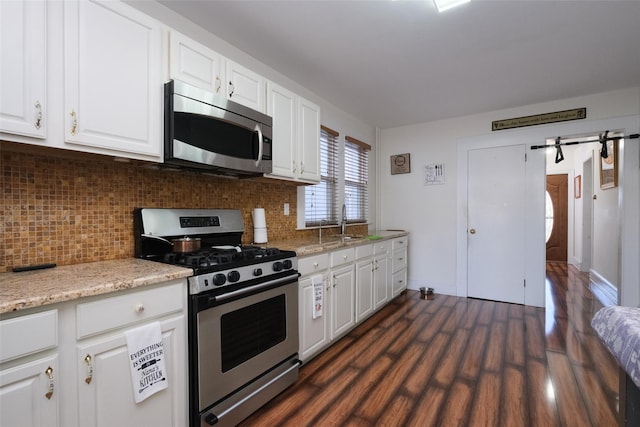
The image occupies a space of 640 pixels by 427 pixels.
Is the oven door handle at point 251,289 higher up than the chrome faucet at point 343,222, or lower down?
lower down

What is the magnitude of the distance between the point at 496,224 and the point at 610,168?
169 centimetres

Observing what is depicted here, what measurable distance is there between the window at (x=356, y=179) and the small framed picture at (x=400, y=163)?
1.46 feet

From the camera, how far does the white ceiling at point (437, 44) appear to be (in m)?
1.98

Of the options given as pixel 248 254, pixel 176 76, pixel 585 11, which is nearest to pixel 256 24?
pixel 176 76

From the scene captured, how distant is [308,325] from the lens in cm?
224

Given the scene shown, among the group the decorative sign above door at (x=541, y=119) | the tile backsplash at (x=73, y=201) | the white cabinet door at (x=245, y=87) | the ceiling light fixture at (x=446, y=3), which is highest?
the ceiling light fixture at (x=446, y=3)

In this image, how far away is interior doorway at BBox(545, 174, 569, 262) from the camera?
6.51 m

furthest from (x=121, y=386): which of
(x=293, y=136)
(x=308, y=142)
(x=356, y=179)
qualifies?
(x=356, y=179)

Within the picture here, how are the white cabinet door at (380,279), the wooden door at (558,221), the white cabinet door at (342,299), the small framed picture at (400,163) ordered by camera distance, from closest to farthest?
the white cabinet door at (342,299) < the white cabinet door at (380,279) < the small framed picture at (400,163) < the wooden door at (558,221)

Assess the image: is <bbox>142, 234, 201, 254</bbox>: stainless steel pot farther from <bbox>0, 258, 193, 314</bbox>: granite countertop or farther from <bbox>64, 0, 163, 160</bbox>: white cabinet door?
<bbox>64, 0, 163, 160</bbox>: white cabinet door

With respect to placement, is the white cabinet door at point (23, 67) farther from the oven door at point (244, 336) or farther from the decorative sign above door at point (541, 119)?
the decorative sign above door at point (541, 119)

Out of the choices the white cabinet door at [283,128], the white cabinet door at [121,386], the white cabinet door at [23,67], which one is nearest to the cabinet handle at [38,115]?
the white cabinet door at [23,67]

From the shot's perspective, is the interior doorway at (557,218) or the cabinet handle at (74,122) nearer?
the cabinet handle at (74,122)

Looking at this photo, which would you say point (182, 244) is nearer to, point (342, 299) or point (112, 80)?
point (112, 80)
